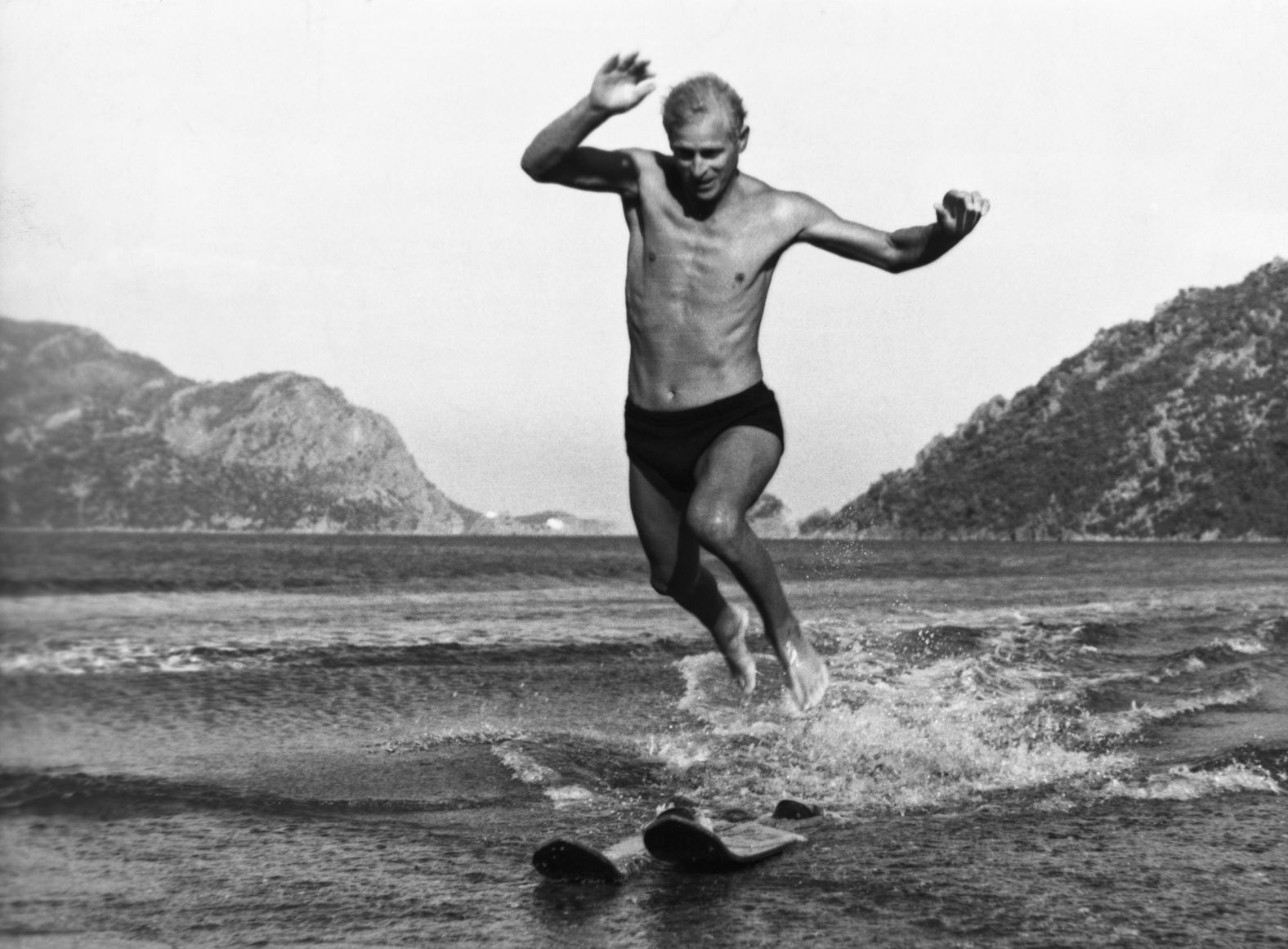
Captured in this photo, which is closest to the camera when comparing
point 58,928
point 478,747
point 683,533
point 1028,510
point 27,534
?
point 27,534

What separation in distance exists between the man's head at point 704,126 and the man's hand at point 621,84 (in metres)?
0.28

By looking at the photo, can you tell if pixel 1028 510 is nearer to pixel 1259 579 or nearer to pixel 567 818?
pixel 1259 579

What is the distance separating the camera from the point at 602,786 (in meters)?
8.98

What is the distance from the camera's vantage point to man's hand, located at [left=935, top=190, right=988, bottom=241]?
536 centimetres

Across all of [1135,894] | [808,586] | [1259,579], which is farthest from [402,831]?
[1259,579]

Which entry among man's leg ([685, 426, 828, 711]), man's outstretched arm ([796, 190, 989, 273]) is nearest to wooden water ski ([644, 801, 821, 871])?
man's leg ([685, 426, 828, 711])

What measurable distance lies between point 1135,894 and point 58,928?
13.1 ft

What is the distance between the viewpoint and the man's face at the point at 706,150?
17.4ft

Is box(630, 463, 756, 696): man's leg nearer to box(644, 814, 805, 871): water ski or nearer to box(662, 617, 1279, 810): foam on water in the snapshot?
box(662, 617, 1279, 810): foam on water

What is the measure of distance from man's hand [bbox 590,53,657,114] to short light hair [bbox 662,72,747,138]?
27cm

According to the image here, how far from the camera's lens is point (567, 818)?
25.7ft

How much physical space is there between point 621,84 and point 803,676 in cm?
268

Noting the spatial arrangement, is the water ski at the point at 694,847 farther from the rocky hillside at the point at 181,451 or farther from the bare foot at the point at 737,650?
the rocky hillside at the point at 181,451

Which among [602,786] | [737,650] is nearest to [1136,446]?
[602,786]
